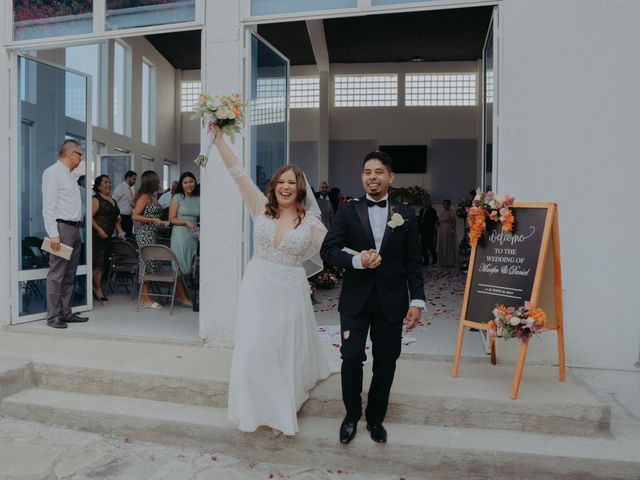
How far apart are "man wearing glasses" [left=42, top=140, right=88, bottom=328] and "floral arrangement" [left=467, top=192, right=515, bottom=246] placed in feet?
13.3

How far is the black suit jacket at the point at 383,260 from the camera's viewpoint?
316 cm

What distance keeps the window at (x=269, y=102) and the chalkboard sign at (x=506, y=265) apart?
255 centimetres

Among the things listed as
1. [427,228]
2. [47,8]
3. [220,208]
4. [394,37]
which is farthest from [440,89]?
[220,208]

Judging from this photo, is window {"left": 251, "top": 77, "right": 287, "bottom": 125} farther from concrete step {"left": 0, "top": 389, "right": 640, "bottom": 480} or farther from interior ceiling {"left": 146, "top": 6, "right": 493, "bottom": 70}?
interior ceiling {"left": 146, "top": 6, "right": 493, "bottom": 70}

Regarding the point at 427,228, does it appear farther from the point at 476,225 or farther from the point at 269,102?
the point at 476,225

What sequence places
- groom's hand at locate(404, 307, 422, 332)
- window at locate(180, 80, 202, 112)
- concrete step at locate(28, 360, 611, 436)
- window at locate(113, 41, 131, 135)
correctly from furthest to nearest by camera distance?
window at locate(180, 80, 202, 112)
window at locate(113, 41, 131, 135)
concrete step at locate(28, 360, 611, 436)
groom's hand at locate(404, 307, 422, 332)

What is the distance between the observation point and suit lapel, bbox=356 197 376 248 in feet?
10.5

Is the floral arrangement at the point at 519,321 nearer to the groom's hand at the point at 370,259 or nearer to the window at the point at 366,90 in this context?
the groom's hand at the point at 370,259

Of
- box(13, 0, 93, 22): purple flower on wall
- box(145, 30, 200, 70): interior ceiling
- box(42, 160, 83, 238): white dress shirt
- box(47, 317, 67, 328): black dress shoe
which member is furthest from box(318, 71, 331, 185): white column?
box(47, 317, 67, 328): black dress shoe

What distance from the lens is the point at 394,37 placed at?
14.7 meters

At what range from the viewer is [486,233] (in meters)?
4.15

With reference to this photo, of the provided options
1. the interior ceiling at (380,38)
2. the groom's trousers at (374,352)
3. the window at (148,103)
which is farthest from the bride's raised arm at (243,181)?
the window at (148,103)

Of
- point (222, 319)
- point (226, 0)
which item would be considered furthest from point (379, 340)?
point (226, 0)

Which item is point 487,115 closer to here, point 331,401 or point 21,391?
point 331,401
